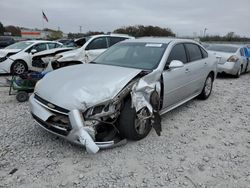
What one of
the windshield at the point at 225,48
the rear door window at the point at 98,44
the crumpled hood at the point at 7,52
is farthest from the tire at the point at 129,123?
the windshield at the point at 225,48

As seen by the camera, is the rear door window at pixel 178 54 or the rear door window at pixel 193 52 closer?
the rear door window at pixel 178 54

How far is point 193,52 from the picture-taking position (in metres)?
5.05

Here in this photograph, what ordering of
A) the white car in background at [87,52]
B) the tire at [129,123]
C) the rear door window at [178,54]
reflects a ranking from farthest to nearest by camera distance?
the white car in background at [87,52] → the rear door window at [178,54] → the tire at [129,123]

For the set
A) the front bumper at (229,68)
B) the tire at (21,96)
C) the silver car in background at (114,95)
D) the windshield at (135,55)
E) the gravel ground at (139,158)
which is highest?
the windshield at (135,55)

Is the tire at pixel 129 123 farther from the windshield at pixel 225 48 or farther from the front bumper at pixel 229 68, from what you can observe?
the windshield at pixel 225 48

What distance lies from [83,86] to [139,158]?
49.9 inches

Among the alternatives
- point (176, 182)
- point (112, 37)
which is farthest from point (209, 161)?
point (112, 37)

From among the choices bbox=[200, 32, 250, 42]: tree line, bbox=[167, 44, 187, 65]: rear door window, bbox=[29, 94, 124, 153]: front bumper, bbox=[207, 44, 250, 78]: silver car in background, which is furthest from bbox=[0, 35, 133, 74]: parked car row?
bbox=[200, 32, 250, 42]: tree line

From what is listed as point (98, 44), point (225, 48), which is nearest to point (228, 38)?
point (225, 48)

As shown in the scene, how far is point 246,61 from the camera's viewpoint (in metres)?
10.3

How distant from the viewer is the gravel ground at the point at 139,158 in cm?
259

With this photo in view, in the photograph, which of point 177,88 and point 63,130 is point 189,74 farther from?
point 63,130

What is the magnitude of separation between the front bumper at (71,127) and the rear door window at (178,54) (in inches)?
76.0

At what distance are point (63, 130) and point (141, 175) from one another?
115 centimetres
